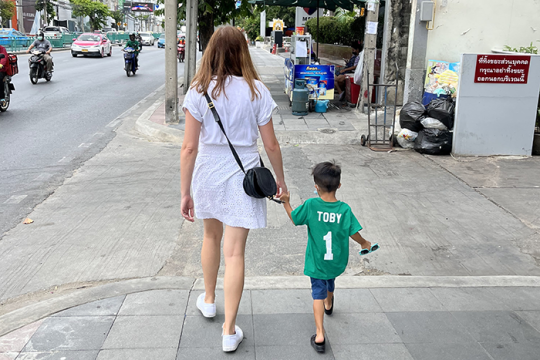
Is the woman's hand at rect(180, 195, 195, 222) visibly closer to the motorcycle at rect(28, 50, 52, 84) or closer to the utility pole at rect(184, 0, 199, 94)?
the utility pole at rect(184, 0, 199, 94)

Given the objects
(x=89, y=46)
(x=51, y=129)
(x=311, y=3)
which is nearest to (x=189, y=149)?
(x=51, y=129)

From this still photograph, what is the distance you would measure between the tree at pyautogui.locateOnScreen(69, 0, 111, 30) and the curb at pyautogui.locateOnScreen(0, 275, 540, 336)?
242 feet

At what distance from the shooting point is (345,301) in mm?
3648

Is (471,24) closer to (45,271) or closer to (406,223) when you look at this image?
(406,223)

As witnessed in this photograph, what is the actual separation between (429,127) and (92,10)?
75437 millimetres

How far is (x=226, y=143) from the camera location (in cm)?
294

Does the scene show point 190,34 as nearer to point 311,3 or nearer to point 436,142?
point 311,3

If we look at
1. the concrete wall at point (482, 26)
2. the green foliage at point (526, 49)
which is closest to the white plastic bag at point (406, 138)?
the concrete wall at point (482, 26)

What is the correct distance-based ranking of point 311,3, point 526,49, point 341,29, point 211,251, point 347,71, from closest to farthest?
1. point 211,251
2. point 526,49
3. point 347,71
4. point 311,3
5. point 341,29

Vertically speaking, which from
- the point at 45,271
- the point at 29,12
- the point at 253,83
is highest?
the point at 29,12

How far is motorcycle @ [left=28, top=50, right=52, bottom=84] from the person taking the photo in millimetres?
16828

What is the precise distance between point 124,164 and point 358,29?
1441cm

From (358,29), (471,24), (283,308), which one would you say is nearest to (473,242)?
(283,308)

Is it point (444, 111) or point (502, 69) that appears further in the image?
point (444, 111)
